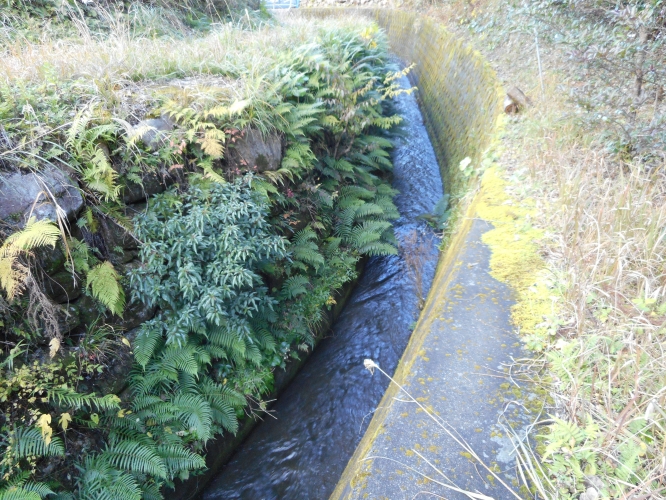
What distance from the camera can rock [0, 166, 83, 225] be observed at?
287cm

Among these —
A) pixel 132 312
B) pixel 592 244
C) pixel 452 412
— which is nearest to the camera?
pixel 452 412

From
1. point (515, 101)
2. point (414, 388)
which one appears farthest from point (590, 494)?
point (515, 101)

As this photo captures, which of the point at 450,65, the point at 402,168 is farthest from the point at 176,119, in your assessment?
the point at 450,65

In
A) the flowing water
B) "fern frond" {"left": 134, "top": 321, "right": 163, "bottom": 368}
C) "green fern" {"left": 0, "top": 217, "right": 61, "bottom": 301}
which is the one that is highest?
"green fern" {"left": 0, "top": 217, "right": 61, "bottom": 301}

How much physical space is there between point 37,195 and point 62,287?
2.37ft

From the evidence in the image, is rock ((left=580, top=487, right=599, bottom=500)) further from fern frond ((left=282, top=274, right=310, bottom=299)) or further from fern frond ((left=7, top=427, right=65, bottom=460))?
fern frond ((left=282, top=274, right=310, bottom=299))

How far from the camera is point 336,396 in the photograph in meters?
4.09

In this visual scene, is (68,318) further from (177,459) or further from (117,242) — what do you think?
(177,459)

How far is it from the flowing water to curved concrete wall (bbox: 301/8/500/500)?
2.79 ft

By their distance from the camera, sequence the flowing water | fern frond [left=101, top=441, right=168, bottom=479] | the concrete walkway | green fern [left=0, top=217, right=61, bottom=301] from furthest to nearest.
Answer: the flowing water < fern frond [left=101, top=441, right=168, bottom=479] < green fern [left=0, top=217, right=61, bottom=301] < the concrete walkway

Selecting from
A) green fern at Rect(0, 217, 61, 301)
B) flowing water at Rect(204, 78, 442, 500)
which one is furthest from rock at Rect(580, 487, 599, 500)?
green fern at Rect(0, 217, 61, 301)

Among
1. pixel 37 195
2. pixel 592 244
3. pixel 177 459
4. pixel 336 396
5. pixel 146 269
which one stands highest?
pixel 37 195

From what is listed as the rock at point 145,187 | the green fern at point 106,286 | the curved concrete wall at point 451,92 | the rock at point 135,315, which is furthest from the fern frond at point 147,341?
the curved concrete wall at point 451,92

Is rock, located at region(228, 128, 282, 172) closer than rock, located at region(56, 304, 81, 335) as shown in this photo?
No
